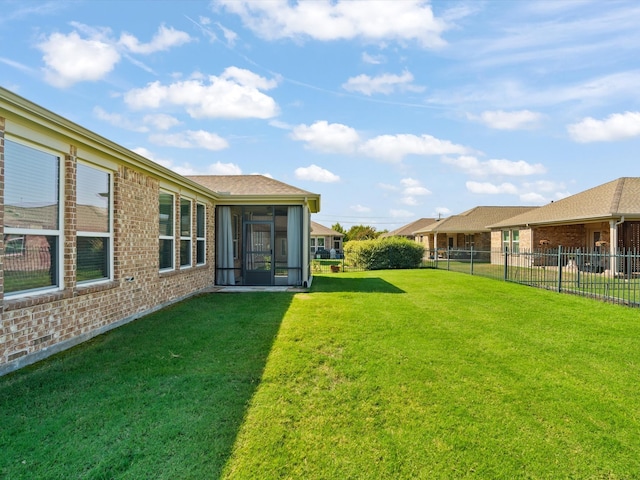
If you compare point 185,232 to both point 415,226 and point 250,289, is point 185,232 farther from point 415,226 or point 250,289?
point 415,226

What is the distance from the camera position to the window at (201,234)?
10.8 metres

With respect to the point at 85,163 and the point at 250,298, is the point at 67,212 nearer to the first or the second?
the point at 85,163

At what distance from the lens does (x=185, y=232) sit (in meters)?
9.86

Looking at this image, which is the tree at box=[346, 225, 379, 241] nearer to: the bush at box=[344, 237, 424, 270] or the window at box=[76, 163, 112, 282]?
the bush at box=[344, 237, 424, 270]

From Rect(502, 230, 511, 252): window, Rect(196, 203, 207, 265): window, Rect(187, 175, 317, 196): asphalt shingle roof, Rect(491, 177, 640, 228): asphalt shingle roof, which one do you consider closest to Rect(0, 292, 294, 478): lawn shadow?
Rect(196, 203, 207, 265): window

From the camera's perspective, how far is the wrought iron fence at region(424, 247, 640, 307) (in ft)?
33.7

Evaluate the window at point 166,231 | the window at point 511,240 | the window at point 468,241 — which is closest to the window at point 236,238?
the window at point 166,231

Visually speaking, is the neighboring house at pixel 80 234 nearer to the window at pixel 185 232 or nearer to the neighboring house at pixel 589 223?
the window at pixel 185 232

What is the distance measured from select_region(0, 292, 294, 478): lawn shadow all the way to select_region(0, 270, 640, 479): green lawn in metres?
0.02

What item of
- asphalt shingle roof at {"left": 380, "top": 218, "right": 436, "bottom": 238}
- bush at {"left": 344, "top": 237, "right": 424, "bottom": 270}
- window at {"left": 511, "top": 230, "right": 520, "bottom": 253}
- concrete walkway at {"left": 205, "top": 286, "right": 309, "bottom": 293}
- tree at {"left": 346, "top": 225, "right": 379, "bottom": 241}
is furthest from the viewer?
tree at {"left": 346, "top": 225, "right": 379, "bottom": 241}

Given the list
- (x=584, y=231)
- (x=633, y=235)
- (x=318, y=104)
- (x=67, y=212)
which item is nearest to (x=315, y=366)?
(x=67, y=212)

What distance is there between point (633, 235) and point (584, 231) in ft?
9.99

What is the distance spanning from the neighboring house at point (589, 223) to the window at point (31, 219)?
1834 centimetres

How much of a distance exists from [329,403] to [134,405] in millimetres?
1899
